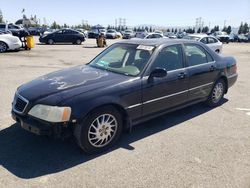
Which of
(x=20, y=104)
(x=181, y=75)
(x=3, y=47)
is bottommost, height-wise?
(x=3, y=47)

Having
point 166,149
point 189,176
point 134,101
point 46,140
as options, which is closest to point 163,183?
point 189,176

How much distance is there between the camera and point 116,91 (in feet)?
12.6

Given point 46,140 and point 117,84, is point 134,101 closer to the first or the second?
point 117,84

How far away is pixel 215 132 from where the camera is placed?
4.66m

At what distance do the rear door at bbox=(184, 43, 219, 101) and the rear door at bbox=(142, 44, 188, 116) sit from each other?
0.69 ft

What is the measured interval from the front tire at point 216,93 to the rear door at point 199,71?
0.21 meters

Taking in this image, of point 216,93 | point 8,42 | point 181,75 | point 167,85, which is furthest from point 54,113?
point 8,42

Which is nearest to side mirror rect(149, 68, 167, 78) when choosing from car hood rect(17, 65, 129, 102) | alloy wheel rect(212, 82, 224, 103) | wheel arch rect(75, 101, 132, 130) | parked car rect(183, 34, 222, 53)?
car hood rect(17, 65, 129, 102)

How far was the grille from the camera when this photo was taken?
12.2ft

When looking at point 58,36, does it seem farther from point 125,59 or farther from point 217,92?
point 125,59

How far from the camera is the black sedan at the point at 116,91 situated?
139 inches

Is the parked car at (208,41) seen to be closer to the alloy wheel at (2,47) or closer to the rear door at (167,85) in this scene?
the alloy wheel at (2,47)

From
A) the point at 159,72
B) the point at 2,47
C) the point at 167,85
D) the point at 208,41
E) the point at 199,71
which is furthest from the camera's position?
the point at 208,41

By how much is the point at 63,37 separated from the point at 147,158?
23289mm
